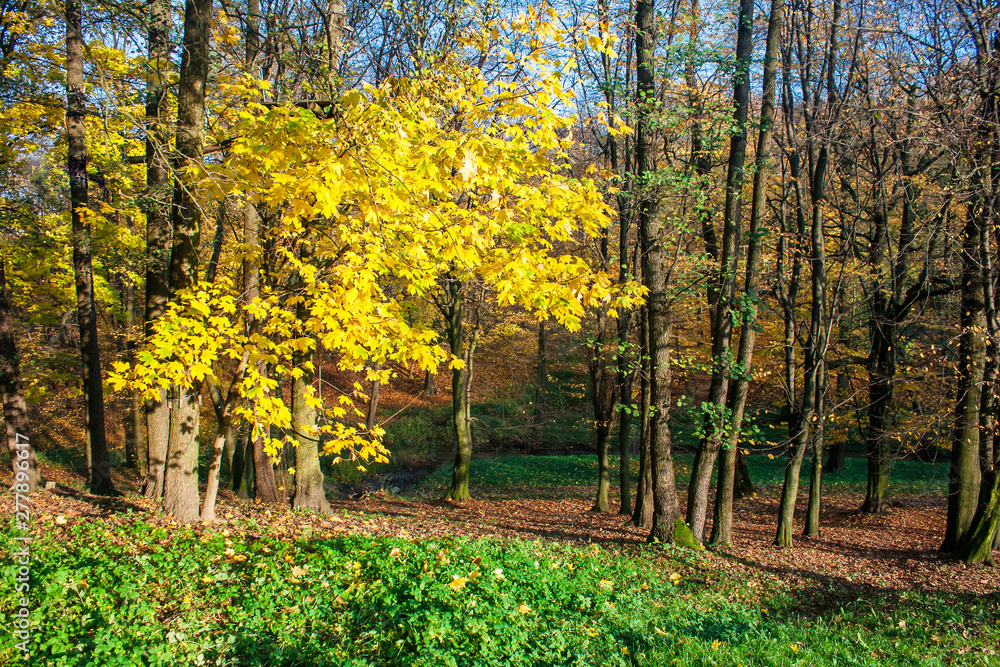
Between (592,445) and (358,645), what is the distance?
2402 centimetres

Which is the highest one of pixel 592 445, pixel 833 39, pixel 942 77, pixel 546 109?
pixel 833 39

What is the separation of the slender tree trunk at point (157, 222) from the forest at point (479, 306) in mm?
56

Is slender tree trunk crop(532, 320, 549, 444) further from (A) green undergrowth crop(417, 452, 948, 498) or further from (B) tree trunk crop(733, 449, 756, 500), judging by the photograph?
(B) tree trunk crop(733, 449, 756, 500)

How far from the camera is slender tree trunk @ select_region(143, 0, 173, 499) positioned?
21.7 ft

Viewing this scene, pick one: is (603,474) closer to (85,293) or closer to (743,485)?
(743,485)

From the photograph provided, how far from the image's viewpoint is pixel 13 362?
29.7ft

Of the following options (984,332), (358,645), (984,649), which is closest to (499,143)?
(358,645)

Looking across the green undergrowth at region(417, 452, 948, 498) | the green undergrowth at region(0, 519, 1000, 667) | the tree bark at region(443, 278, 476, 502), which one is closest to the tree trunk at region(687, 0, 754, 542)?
the green undergrowth at region(0, 519, 1000, 667)

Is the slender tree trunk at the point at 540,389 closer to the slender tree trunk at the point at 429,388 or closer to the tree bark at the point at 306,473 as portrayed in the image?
the slender tree trunk at the point at 429,388

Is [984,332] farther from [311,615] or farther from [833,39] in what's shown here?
[311,615]

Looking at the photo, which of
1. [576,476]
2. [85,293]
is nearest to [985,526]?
[576,476]

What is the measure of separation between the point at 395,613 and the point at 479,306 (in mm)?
12407

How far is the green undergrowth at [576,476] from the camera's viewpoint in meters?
17.2

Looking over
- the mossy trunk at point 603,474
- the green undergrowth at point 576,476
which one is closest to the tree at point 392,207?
the mossy trunk at point 603,474
